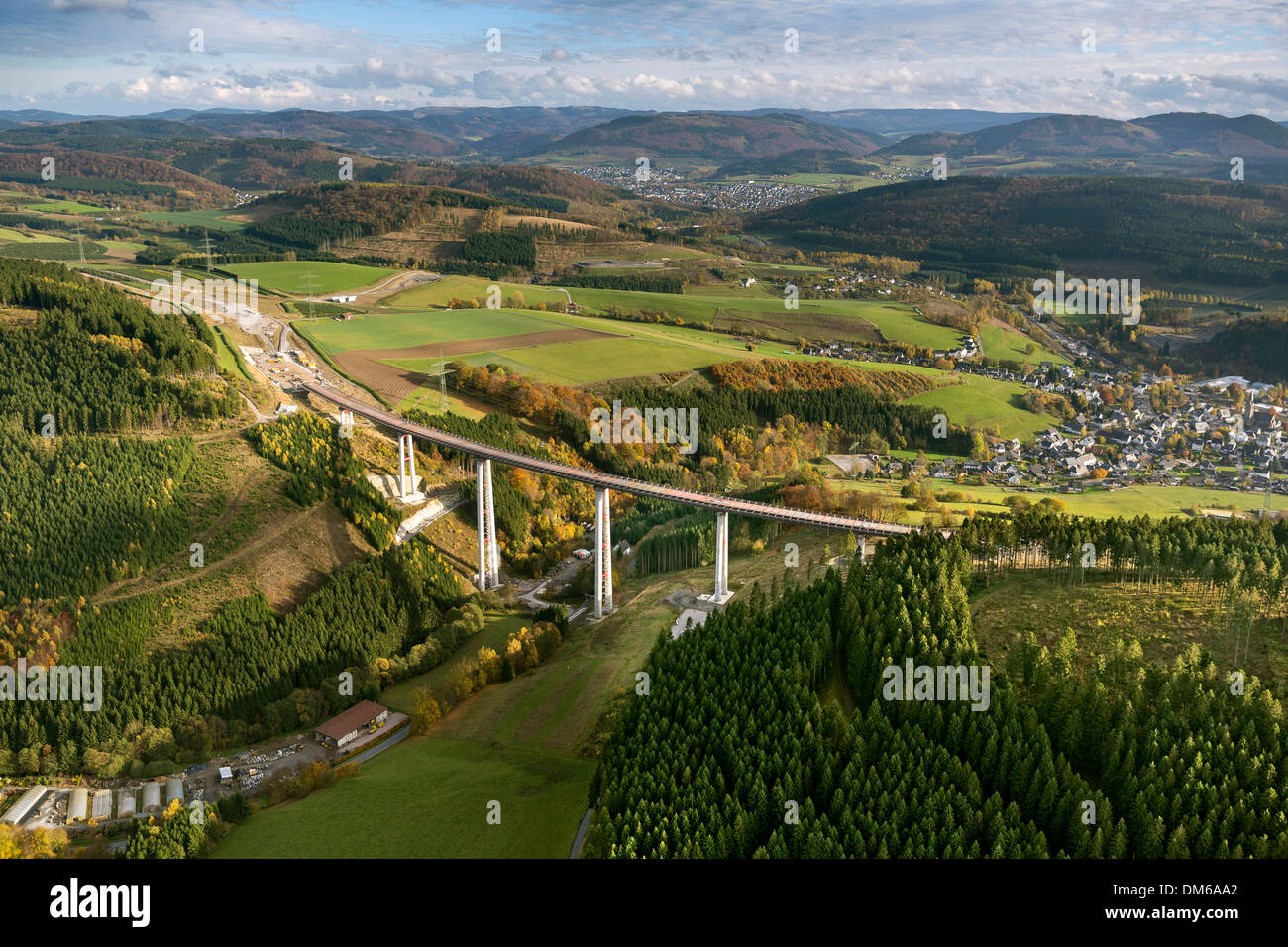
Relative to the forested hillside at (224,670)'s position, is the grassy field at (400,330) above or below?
above

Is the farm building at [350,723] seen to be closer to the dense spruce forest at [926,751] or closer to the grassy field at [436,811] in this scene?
the grassy field at [436,811]

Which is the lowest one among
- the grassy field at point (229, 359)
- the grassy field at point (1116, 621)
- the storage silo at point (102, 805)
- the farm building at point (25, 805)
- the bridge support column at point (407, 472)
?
the storage silo at point (102, 805)

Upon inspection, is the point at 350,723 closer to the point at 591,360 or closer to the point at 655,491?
the point at 655,491

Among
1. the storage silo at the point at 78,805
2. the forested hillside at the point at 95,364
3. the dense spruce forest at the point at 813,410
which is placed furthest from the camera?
the dense spruce forest at the point at 813,410

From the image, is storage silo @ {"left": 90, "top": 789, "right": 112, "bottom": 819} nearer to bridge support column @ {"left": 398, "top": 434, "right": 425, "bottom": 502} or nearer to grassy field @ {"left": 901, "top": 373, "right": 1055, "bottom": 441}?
bridge support column @ {"left": 398, "top": 434, "right": 425, "bottom": 502}

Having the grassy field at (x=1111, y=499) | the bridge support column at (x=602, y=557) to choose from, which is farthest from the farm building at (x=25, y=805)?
the grassy field at (x=1111, y=499)

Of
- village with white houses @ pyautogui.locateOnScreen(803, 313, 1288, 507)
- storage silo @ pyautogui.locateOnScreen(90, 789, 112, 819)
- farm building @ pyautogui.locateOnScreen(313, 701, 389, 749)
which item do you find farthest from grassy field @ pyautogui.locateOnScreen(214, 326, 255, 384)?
village with white houses @ pyautogui.locateOnScreen(803, 313, 1288, 507)

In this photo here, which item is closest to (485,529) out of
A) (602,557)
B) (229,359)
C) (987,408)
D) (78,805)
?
(602,557)

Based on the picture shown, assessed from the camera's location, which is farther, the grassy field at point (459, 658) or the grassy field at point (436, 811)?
the grassy field at point (459, 658)
